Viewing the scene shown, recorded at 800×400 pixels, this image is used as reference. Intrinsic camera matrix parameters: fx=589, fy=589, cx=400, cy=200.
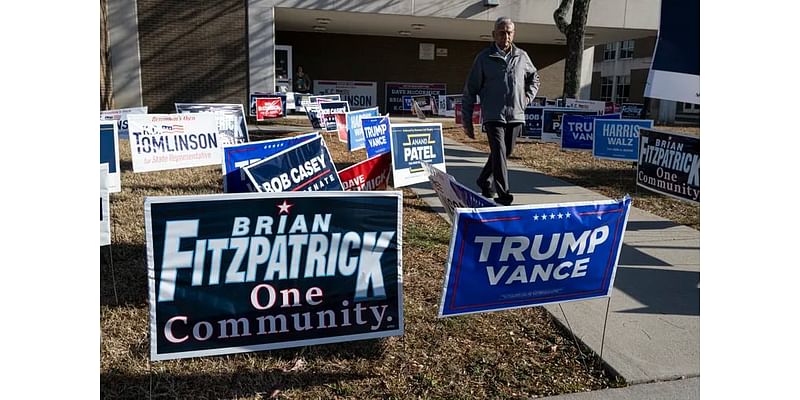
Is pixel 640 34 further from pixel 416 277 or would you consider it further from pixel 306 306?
pixel 306 306

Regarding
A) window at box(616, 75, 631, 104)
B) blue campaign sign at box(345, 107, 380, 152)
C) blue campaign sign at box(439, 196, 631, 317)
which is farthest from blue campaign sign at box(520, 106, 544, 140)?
window at box(616, 75, 631, 104)

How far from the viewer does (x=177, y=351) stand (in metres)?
2.78

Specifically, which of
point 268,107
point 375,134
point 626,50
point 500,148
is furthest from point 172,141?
point 626,50

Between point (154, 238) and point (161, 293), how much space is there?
0.27m

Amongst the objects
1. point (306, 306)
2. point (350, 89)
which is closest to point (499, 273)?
point (306, 306)

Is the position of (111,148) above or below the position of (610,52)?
below

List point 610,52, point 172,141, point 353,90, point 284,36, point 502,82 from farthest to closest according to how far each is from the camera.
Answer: point 610,52 < point 353,90 < point 284,36 < point 172,141 < point 502,82

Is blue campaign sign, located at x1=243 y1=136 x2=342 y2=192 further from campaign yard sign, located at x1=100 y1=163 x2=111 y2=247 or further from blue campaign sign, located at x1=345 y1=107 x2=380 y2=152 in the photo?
blue campaign sign, located at x1=345 y1=107 x2=380 y2=152

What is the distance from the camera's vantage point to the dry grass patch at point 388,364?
3.04 metres

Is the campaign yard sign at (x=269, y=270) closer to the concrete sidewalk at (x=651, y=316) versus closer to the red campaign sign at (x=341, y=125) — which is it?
the concrete sidewalk at (x=651, y=316)

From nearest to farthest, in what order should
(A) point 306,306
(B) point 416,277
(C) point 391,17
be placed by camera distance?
(A) point 306,306, (B) point 416,277, (C) point 391,17

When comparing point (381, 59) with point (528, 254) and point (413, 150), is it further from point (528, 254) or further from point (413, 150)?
point (528, 254)

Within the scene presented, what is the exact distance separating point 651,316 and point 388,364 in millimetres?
1904

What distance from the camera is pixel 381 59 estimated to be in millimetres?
29031
